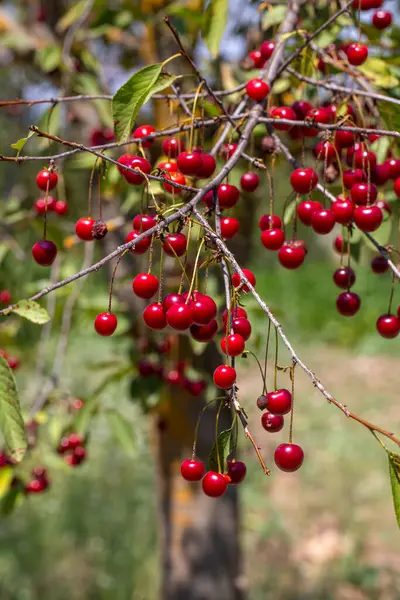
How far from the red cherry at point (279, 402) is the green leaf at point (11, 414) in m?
0.40

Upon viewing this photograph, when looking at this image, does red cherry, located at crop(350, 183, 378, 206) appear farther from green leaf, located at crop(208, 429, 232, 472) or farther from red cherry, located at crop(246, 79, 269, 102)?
green leaf, located at crop(208, 429, 232, 472)

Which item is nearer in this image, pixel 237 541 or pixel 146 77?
pixel 146 77

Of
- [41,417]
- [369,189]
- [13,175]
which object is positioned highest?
[13,175]

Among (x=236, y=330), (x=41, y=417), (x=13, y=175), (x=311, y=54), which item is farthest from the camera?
(x=13, y=175)

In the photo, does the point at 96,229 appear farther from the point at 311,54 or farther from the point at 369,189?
the point at 311,54

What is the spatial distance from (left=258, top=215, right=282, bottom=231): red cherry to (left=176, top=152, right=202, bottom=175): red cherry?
0.63 feet

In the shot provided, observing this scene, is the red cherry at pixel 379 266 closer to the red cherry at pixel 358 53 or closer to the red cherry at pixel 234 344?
the red cherry at pixel 358 53

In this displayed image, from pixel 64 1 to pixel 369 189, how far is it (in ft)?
8.39

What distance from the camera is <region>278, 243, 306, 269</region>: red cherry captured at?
118 centimetres

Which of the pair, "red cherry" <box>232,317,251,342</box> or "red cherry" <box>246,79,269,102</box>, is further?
"red cherry" <box>246,79,269,102</box>

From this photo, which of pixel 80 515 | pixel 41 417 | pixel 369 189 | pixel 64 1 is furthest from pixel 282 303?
pixel 369 189

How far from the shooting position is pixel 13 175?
9.34m

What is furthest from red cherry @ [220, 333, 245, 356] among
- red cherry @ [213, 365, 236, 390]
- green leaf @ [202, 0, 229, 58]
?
green leaf @ [202, 0, 229, 58]

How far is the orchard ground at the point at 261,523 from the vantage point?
4.11 m
